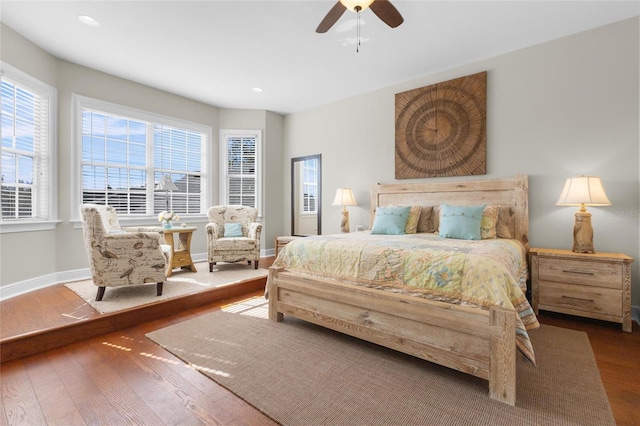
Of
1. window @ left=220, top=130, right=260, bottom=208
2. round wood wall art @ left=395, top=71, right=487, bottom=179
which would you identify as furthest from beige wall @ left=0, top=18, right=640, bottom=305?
window @ left=220, top=130, right=260, bottom=208

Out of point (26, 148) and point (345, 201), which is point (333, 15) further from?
point (26, 148)

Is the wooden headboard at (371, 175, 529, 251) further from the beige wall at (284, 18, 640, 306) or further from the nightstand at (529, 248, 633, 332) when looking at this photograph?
the nightstand at (529, 248, 633, 332)

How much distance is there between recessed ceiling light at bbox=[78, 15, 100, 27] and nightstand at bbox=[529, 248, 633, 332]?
4843 millimetres

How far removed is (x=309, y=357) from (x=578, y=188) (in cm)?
282

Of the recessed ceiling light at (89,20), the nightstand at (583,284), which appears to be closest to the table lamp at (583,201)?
the nightstand at (583,284)

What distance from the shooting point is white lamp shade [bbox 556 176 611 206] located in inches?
106

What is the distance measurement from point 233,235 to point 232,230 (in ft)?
0.26

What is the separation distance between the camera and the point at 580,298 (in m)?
2.68

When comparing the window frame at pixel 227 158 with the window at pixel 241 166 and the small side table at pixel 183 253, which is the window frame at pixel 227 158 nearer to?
the window at pixel 241 166

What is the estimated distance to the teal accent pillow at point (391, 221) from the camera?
11.2 feet

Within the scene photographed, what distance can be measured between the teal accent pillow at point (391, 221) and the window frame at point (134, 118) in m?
3.32

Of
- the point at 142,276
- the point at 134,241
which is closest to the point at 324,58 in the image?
the point at 134,241

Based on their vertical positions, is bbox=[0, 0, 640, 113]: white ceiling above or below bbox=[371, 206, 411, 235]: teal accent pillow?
above

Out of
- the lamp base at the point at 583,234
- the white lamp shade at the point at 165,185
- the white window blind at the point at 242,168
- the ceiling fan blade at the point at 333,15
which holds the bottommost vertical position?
the lamp base at the point at 583,234
